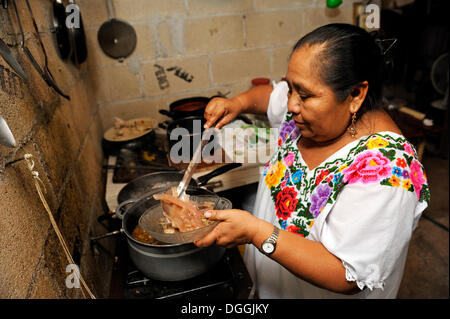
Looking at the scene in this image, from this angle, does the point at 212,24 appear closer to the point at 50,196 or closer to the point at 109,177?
the point at 109,177

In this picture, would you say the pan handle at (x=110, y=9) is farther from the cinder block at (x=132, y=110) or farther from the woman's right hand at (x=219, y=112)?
the woman's right hand at (x=219, y=112)

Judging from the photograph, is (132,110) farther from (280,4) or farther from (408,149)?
(408,149)

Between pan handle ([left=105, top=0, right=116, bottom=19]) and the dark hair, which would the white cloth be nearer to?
the dark hair

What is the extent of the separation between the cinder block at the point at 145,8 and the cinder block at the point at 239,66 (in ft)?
1.40

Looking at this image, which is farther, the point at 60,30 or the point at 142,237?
the point at 60,30

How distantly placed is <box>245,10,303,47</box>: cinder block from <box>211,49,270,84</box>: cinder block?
0.08 meters

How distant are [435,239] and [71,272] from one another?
286 cm

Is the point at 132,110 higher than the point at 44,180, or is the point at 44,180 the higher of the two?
the point at 44,180

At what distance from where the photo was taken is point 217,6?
7.00 ft

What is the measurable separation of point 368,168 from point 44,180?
0.99 meters

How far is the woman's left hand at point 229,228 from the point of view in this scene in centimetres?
90

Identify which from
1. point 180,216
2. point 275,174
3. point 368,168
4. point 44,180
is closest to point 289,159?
point 275,174

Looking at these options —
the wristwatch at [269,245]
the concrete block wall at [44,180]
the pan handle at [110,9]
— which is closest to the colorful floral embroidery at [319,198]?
the wristwatch at [269,245]
